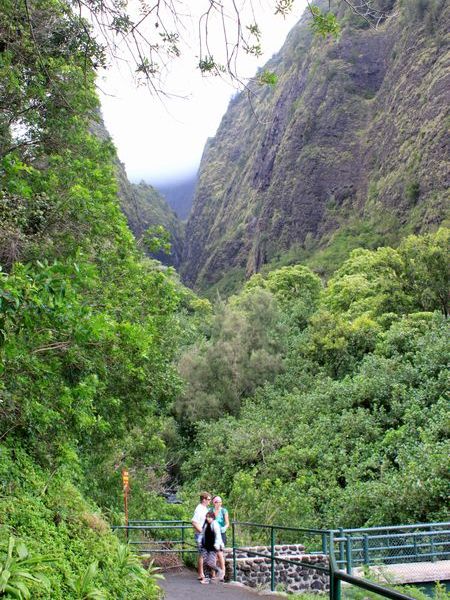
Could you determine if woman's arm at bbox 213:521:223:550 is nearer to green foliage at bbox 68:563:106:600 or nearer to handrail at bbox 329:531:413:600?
green foliage at bbox 68:563:106:600

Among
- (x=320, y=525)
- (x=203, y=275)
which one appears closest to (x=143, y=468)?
(x=320, y=525)

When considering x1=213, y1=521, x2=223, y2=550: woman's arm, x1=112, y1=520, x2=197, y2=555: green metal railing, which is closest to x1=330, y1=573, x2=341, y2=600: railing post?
x1=213, y1=521, x2=223, y2=550: woman's arm

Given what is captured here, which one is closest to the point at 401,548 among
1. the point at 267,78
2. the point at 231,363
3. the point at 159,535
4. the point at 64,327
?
the point at 159,535

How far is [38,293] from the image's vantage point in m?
5.12

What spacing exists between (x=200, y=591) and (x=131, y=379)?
503 centimetres

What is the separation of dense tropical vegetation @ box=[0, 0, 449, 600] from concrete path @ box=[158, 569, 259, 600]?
1.17 meters

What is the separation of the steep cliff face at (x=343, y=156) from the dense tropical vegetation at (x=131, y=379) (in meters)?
17.6

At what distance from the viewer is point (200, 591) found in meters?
9.15

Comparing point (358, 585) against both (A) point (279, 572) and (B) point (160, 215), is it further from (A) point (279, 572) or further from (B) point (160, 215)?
(B) point (160, 215)

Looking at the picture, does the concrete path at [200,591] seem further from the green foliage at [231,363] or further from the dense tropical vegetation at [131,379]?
the green foliage at [231,363]

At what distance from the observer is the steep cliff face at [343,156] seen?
5830cm

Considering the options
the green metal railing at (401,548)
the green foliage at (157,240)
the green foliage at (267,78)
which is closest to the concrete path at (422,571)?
the green metal railing at (401,548)

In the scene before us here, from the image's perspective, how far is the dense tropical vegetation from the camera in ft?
23.5

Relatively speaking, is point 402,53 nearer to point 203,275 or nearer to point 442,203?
point 442,203
